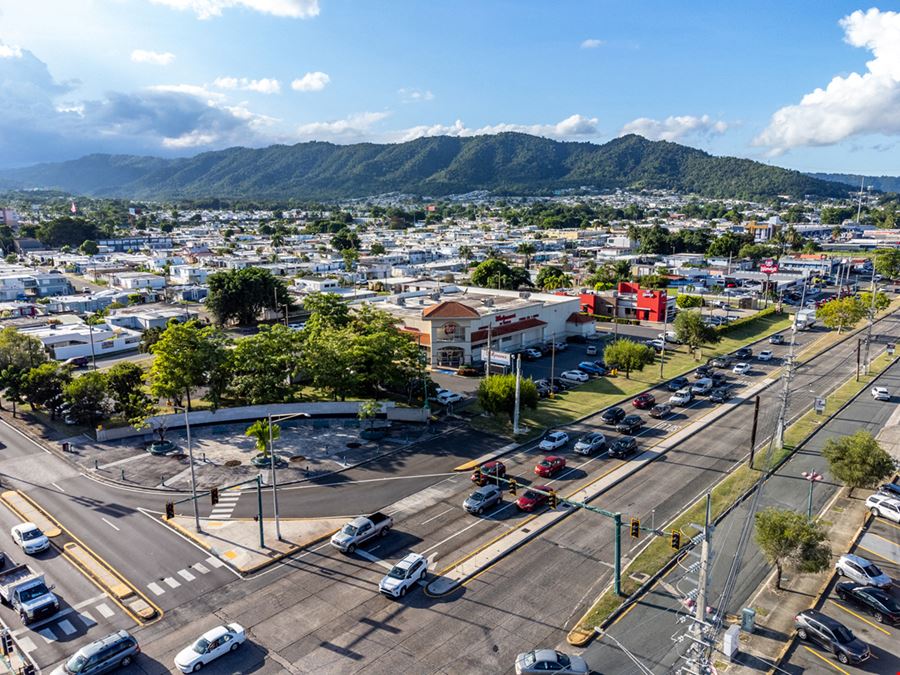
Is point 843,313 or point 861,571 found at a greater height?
point 843,313

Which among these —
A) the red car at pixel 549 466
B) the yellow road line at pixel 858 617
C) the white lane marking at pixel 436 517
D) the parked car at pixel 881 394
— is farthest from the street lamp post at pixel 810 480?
the parked car at pixel 881 394

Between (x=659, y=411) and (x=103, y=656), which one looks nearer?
(x=103, y=656)

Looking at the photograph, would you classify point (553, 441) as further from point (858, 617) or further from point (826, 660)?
point (826, 660)

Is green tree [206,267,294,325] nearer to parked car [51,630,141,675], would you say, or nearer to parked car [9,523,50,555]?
parked car [9,523,50,555]

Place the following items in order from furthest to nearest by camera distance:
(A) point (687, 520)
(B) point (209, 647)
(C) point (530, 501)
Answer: (C) point (530, 501)
(A) point (687, 520)
(B) point (209, 647)

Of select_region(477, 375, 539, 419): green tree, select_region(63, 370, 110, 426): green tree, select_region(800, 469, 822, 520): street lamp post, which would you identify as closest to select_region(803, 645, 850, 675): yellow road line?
select_region(800, 469, 822, 520): street lamp post

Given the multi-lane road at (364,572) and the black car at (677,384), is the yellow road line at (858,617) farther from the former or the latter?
the black car at (677,384)

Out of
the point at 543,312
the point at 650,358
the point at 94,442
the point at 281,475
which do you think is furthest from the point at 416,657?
the point at 543,312

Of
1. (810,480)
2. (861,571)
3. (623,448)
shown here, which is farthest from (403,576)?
(810,480)
